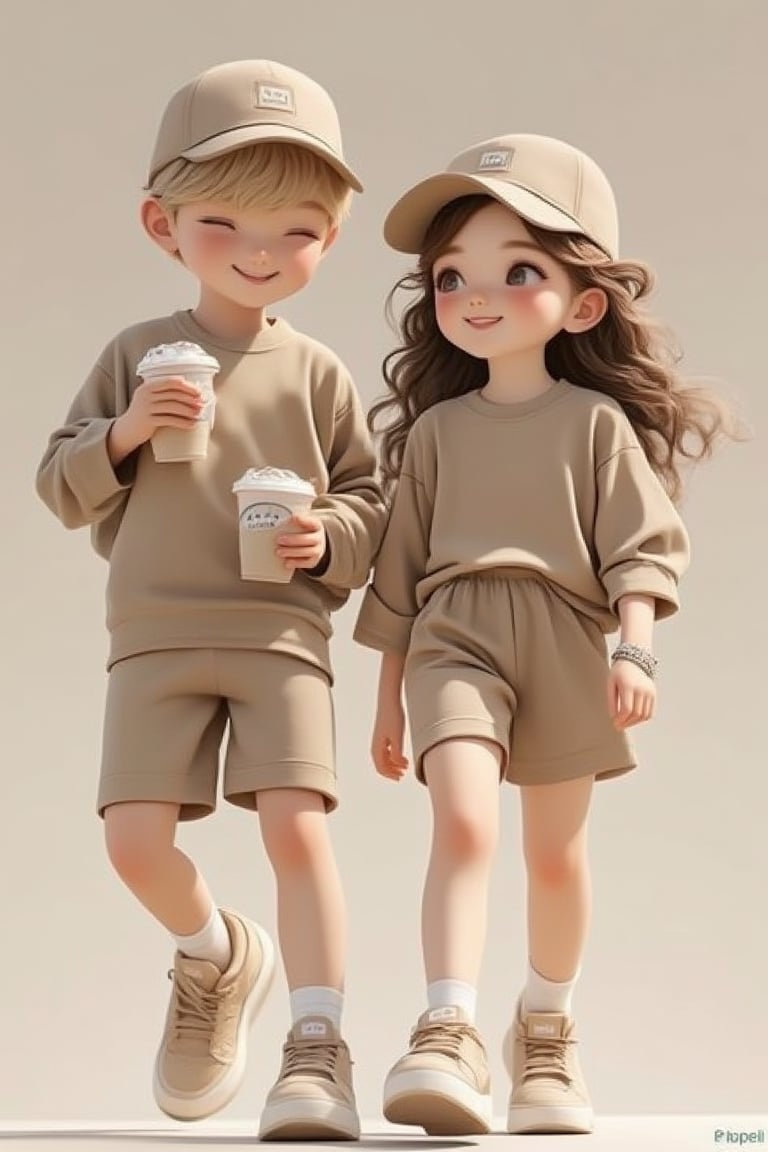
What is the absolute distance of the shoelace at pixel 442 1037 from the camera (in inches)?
128

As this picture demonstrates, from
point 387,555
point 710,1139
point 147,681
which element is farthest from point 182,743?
point 710,1139

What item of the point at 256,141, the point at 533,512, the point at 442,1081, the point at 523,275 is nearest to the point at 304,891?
the point at 442,1081

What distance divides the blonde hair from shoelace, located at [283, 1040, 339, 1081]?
1.25 m

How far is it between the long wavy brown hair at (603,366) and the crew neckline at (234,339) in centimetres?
18

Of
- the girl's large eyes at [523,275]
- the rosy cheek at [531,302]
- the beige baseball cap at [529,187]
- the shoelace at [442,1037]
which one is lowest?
the shoelace at [442,1037]

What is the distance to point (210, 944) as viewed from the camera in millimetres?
3746

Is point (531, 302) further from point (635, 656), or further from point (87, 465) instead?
point (87, 465)

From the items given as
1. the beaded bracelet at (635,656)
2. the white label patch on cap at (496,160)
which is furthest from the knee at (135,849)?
the white label patch on cap at (496,160)

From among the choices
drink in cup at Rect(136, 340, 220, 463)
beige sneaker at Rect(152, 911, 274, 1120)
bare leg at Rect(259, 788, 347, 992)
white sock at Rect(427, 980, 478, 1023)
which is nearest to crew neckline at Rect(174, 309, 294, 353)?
drink in cup at Rect(136, 340, 220, 463)

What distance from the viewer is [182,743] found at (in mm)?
3596

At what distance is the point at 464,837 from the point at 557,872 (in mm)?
288

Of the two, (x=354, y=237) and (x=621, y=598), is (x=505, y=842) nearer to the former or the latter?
(x=354, y=237)

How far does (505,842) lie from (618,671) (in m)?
3.30

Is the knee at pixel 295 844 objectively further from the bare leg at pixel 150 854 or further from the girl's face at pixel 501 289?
the girl's face at pixel 501 289
